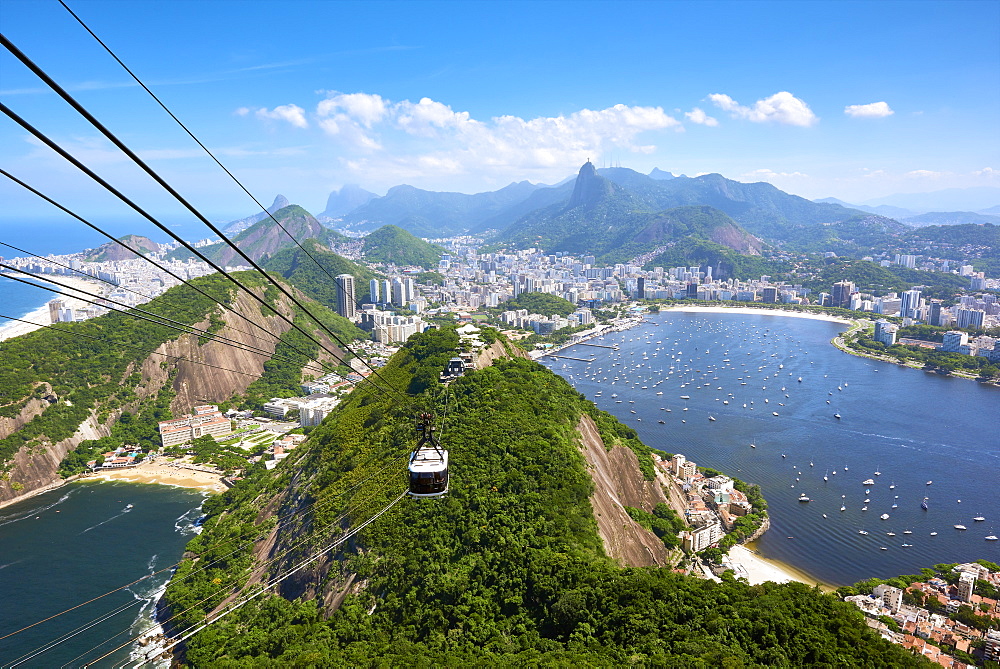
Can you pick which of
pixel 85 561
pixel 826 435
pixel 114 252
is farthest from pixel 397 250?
pixel 85 561

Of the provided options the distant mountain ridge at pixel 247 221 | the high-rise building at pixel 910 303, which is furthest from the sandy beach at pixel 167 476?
the distant mountain ridge at pixel 247 221

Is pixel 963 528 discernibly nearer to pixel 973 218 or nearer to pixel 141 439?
pixel 141 439

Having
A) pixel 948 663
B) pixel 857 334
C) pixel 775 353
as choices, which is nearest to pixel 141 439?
pixel 948 663

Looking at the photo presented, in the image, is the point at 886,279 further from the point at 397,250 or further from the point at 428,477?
the point at 428,477

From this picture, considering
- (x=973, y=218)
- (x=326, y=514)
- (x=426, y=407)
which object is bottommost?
(x=326, y=514)

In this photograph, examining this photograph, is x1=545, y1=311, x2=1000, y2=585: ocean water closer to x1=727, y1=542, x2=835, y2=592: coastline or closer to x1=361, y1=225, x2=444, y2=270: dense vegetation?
x1=727, y1=542, x2=835, y2=592: coastline
